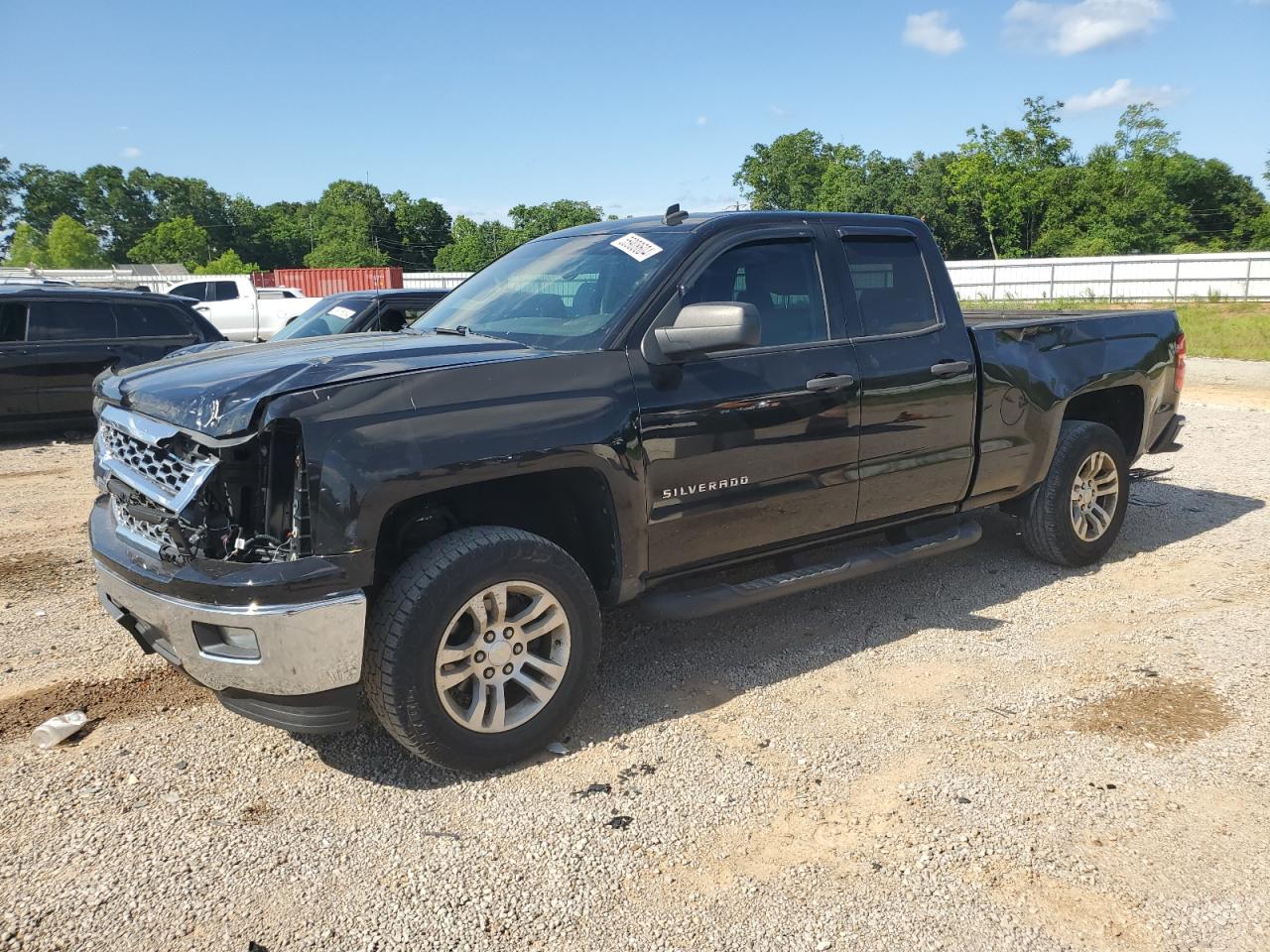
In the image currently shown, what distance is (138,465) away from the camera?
3348mm

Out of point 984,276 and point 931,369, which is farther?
point 984,276

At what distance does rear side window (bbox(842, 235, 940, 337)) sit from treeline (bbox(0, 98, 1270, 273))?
35531 mm

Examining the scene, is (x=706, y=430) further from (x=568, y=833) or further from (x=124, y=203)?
(x=124, y=203)

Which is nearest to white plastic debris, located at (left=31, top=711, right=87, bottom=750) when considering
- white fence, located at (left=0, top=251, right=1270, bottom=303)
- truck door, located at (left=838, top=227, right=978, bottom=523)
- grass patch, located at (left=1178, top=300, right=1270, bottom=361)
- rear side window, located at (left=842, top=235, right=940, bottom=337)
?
truck door, located at (left=838, top=227, right=978, bottom=523)

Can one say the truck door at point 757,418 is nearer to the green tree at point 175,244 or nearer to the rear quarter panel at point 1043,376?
the rear quarter panel at point 1043,376

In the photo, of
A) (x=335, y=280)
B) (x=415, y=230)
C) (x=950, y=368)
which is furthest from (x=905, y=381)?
(x=415, y=230)

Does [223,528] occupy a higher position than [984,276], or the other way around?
[984,276]

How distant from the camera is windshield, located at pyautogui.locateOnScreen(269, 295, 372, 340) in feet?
28.9

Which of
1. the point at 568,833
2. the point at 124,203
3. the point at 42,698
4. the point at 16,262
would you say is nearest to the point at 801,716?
the point at 568,833

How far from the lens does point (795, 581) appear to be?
4.14m

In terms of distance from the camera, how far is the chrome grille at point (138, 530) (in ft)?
10.5

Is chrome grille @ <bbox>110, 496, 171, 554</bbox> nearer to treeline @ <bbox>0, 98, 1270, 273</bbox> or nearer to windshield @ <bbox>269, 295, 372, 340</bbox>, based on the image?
windshield @ <bbox>269, 295, 372, 340</bbox>

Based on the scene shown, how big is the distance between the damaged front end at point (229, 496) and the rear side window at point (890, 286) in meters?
2.70

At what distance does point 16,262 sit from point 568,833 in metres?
90.9
